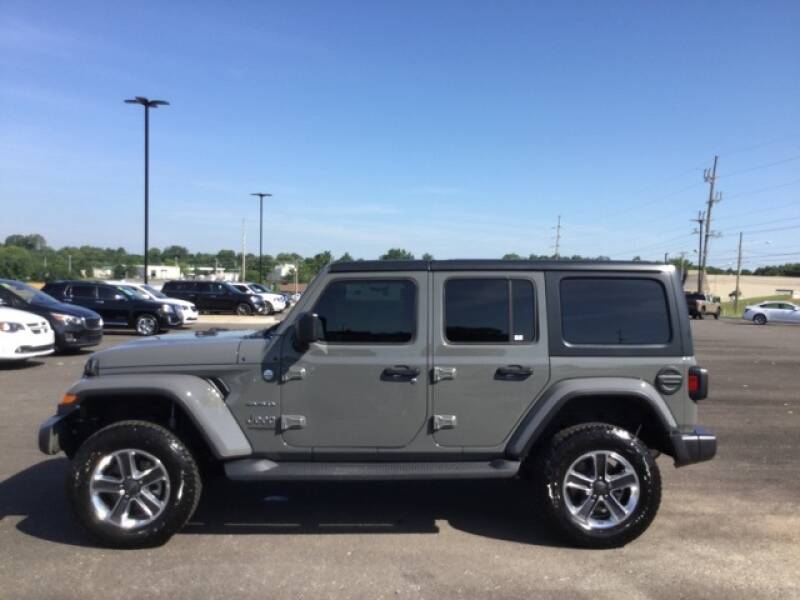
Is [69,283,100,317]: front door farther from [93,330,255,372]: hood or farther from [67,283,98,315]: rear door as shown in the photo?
[93,330,255,372]: hood

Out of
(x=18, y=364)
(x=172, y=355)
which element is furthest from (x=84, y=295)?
(x=172, y=355)

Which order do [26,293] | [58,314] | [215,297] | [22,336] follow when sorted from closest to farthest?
[22,336], [58,314], [26,293], [215,297]

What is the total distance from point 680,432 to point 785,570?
0.99 metres

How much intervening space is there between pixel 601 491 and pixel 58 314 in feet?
40.9

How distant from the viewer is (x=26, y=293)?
13.8 metres

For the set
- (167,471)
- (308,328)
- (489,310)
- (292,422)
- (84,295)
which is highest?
(489,310)

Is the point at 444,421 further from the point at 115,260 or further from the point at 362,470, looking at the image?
the point at 115,260

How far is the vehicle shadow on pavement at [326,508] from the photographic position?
4.50 metres

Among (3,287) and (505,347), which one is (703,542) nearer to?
(505,347)

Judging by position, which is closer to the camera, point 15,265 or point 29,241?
point 15,265

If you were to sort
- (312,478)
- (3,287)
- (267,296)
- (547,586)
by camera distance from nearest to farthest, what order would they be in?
1. (547,586)
2. (312,478)
3. (3,287)
4. (267,296)

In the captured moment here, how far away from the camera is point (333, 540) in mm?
4332

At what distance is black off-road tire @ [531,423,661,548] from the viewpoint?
4242mm

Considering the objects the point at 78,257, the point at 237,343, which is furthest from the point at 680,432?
the point at 78,257
